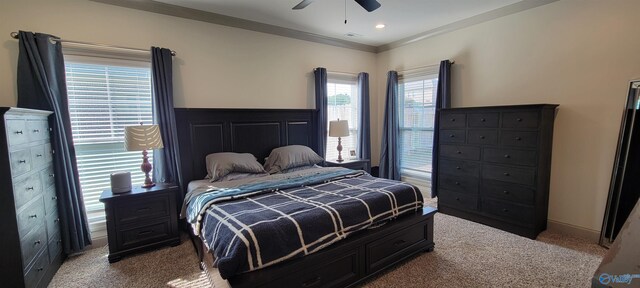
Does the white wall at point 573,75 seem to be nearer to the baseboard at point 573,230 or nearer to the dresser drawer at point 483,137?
the baseboard at point 573,230

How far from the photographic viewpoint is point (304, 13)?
343 centimetres

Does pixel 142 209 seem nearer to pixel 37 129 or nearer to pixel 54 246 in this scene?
pixel 54 246

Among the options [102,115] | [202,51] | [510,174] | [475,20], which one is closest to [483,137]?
[510,174]

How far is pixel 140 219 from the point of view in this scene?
2.72 metres

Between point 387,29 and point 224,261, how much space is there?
373 cm

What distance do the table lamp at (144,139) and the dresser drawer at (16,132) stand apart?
0.69 metres

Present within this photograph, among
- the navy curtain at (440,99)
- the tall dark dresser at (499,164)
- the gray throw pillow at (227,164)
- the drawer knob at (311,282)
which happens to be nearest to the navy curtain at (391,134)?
the navy curtain at (440,99)

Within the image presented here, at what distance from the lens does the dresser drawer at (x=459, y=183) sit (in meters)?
3.45

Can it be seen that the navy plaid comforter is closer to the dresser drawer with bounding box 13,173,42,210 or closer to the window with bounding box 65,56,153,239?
the dresser drawer with bounding box 13,173,42,210

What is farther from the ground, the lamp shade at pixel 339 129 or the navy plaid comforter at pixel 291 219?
the lamp shade at pixel 339 129

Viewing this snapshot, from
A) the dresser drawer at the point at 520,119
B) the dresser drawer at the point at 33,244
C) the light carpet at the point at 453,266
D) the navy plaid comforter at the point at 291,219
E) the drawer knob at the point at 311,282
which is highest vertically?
the dresser drawer at the point at 520,119

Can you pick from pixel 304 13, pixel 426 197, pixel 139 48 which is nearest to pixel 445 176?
pixel 426 197

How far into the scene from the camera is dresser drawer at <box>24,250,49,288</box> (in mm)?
1951

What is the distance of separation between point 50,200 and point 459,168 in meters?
4.28
